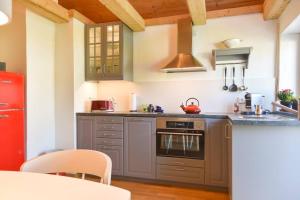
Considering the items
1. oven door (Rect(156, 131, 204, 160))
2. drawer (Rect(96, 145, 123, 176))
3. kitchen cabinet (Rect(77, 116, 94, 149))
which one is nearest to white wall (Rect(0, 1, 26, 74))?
kitchen cabinet (Rect(77, 116, 94, 149))

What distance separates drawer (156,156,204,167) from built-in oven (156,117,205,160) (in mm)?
38

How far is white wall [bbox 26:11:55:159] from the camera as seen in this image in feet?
9.16

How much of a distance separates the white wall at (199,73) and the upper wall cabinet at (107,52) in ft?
0.98

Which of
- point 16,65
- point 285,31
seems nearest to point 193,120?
point 285,31

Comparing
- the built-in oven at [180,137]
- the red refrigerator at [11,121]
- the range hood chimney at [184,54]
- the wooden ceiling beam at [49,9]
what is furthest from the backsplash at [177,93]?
the red refrigerator at [11,121]

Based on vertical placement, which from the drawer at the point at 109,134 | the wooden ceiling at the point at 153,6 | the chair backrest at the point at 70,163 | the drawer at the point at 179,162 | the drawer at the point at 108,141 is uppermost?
the wooden ceiling at the point at 153,6

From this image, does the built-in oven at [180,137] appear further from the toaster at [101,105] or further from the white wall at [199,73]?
the toaster at [101,105]

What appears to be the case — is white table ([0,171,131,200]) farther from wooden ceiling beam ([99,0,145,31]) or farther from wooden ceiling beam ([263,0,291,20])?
wooden ceiling beam ([263,0,291,20])

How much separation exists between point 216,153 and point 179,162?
472 mm

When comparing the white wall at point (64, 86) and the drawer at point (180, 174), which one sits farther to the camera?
the white wall at point (64, 86)

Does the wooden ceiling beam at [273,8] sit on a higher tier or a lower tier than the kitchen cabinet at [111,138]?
higher

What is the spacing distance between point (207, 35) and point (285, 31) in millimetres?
993

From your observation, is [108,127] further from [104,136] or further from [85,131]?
[85,131]

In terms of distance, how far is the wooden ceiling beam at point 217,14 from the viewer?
3.02m
